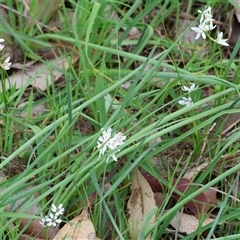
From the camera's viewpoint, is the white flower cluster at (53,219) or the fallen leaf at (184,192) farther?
the fallen leaf at (184,192)

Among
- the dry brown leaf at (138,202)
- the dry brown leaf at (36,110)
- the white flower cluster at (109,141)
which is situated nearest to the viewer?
the white flower cluster at (109,141)

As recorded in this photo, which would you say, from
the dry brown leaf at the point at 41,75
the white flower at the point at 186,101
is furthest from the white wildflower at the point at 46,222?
the dry brown leaf at the point at 41,75

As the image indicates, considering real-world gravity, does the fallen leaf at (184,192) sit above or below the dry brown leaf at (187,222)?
above

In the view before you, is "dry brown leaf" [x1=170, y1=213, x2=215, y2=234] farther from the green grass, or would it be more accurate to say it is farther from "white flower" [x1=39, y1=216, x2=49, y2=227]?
"white flower" [x1=39, y1=216, x2=49, y2=227]

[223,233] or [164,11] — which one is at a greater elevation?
[164,11]

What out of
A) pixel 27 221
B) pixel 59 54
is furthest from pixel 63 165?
pixel 59 54

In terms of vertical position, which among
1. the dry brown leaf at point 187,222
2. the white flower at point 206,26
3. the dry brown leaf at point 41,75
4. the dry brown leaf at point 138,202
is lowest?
the dry brown leaf at point 187,222

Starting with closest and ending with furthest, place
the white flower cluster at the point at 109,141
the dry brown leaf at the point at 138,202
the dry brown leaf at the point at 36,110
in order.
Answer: the white flower cluster at the point at 109,141
the dry brown leaf at the point at 138,202
the dry brown leaf at the point at 36,110

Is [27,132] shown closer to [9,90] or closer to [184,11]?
[9,90]

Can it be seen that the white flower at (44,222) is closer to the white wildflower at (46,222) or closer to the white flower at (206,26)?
the white wildflower at (46,222)
